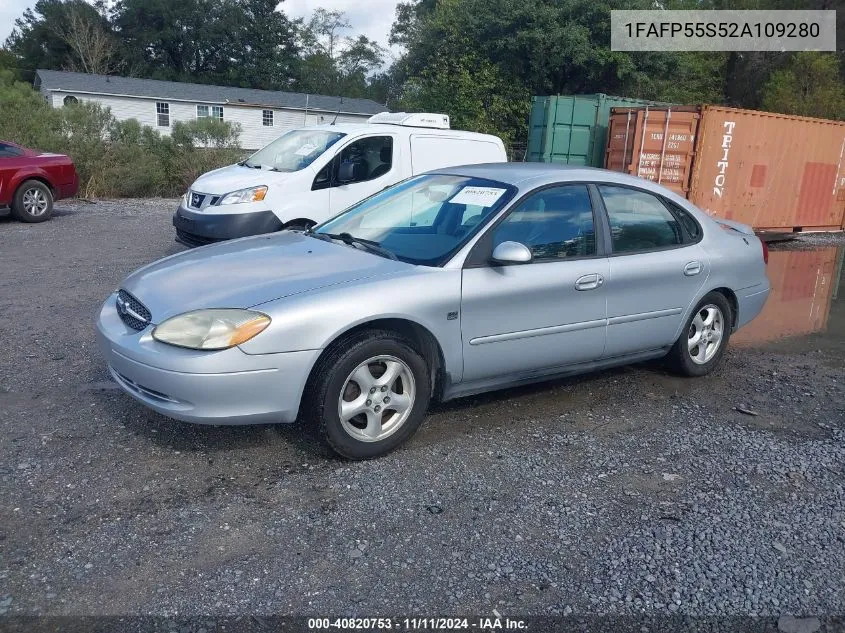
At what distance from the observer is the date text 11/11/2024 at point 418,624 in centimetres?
270

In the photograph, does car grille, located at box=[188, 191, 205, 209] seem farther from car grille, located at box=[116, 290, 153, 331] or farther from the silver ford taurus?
car grille, located at box=[116, 290, 153, 331]

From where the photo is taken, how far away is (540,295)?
441cm

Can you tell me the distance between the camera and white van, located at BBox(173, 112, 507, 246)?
837cm

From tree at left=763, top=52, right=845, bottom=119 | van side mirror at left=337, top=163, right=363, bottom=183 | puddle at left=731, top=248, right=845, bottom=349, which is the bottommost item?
puddle at left=731, top=248, right=845, bottom=349

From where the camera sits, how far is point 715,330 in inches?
223

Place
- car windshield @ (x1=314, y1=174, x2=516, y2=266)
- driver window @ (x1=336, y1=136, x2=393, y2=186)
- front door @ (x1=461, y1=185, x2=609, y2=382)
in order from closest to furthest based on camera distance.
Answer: front door @ (x1=461, y1=185, x2=609, y2=382)
car windshield @ (x1=314, y1=174, x2=516, y2=266)
driver window @ (x1=336, y1=136, x2=393, y2=186)

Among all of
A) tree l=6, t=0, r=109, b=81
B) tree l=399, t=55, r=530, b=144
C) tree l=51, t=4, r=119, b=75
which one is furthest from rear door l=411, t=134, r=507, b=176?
tree l=6, t=0, r=109, b=81

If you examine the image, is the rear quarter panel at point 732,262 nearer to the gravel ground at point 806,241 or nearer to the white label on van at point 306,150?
the white label on van at point 306,150

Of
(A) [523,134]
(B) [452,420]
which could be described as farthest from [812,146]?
(A) [523,134]

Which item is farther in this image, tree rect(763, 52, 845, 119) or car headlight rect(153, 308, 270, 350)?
tree rect(763, 52, 845, 119)

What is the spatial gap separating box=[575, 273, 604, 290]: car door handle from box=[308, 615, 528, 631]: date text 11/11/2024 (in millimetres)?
2368

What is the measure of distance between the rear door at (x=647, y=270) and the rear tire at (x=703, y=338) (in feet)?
0.59

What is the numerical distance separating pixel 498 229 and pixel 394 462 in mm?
1515

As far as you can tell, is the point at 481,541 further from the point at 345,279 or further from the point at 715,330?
the point at 715,330
